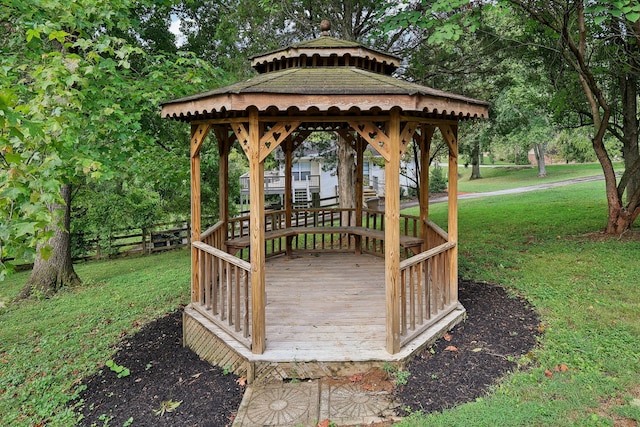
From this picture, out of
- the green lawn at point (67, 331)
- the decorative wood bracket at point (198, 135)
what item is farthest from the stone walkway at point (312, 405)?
the decorative wood bracket at point (198, 135)

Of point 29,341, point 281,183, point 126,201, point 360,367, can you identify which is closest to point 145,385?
point 360,367

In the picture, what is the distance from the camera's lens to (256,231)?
4410mm

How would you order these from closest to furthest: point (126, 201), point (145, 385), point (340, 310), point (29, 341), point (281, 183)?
1. point (145, 385)
2. point (340, 310)
3. point (29, 341)
4. point (126, 201)
5. point (281, 183)

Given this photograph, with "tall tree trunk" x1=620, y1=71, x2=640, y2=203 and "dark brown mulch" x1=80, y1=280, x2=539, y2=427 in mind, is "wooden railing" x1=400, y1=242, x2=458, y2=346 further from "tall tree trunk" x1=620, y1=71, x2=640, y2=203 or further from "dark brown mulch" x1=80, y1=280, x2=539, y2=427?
"tall tree trunk" x1=620, y1=71, x2=640, y2=203

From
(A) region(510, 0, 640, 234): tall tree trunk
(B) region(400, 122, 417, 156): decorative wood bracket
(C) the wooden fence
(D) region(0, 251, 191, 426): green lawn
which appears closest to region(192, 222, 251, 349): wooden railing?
(D) region(0, 251, 191, 426): green lawn

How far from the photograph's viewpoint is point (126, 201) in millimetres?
14836

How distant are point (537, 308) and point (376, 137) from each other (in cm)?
350

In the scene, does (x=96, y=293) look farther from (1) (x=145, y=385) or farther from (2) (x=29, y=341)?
(1) (x=145, y=385)

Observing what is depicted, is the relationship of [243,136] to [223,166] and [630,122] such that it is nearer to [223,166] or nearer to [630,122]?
[223,166]

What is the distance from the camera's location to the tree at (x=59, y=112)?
314cm

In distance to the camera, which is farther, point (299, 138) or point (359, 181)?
point (359, 181)

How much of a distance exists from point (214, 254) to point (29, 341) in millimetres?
3872

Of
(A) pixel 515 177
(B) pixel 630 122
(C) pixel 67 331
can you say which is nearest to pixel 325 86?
(C) pixel 67 331

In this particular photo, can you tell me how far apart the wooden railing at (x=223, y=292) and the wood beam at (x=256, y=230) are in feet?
0.46
